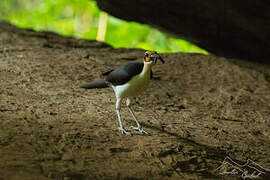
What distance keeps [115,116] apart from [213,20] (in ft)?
9.68

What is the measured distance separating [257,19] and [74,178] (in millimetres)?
4327

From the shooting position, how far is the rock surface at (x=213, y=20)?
5172mm

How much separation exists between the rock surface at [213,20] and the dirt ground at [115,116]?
0.50m

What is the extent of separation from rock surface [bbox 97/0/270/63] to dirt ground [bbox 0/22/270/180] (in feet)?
1.63

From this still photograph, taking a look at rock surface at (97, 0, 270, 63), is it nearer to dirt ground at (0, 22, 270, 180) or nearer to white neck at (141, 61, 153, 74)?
dirt ground at (0, 22, 270, 180)

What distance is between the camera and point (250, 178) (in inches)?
102

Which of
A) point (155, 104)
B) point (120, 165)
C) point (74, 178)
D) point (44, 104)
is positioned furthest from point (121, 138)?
point (155, 104)

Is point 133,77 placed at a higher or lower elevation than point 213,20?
lower

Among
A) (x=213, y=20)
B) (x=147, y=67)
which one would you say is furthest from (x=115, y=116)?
(x=213, y=20)

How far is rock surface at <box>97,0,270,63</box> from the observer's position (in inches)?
204

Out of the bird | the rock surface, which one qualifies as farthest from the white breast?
the rock surface

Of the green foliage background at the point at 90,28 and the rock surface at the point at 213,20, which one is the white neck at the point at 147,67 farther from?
the green foliage background at the point at 90,28

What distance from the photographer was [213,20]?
5445mm

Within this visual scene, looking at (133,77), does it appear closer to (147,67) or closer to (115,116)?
(147,67)
